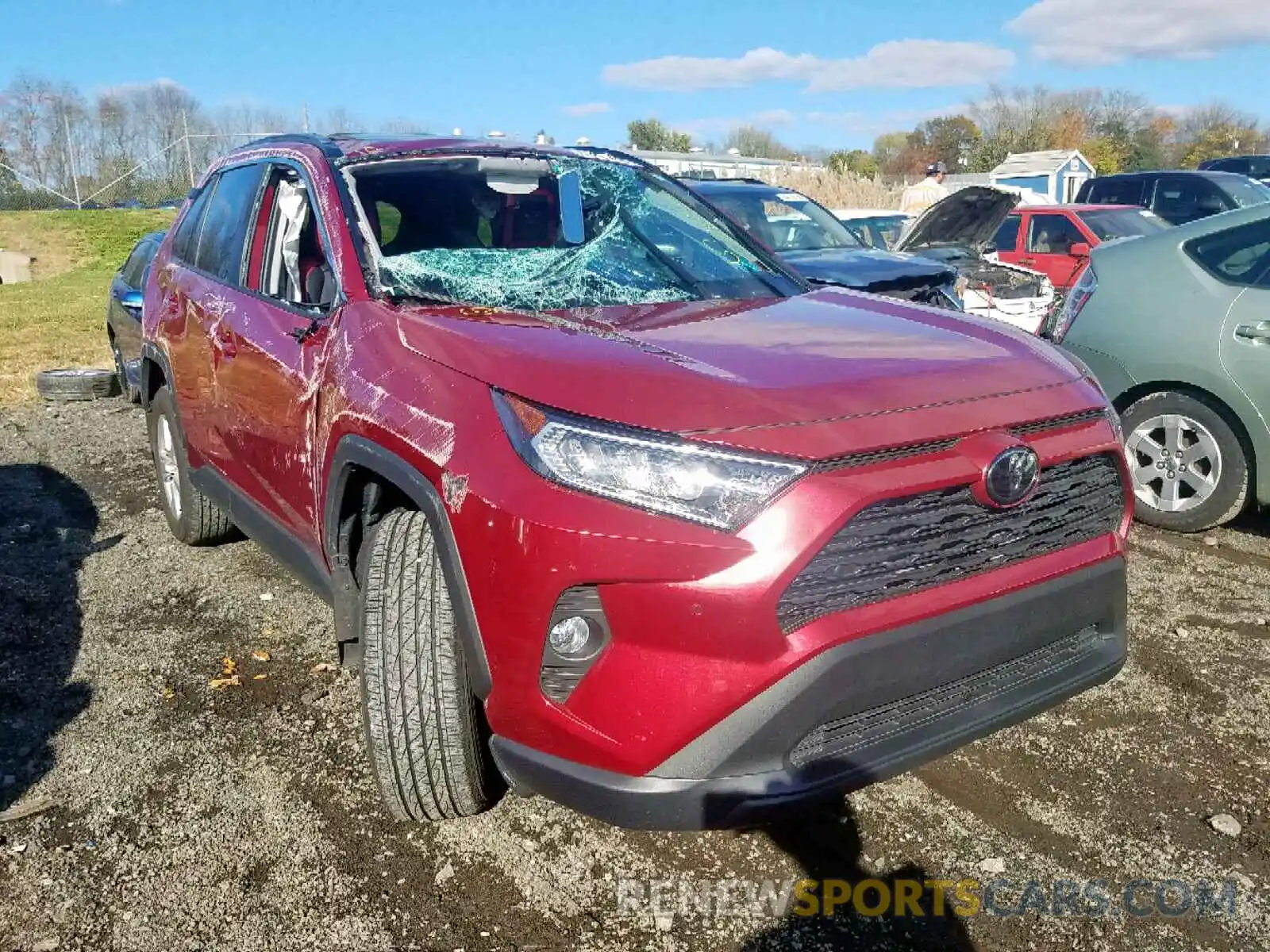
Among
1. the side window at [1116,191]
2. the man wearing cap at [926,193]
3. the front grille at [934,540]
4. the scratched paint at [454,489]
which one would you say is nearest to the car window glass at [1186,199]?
the side window at [1116,191]

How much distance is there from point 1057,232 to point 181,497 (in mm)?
10500

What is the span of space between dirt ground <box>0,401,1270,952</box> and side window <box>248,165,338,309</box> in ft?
4.43

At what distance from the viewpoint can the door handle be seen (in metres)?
4.45

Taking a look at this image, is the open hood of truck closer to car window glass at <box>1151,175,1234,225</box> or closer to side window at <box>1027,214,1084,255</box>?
side window at <box>1027,214,1084,255</box>

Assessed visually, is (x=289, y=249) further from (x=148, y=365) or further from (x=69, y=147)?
(x=69, y=147)

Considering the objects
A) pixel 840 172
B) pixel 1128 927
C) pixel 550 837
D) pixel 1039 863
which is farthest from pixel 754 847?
pixel 840 172

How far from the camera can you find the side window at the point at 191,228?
14.5ft

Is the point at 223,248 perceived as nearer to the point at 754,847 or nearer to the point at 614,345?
the point at 614,345

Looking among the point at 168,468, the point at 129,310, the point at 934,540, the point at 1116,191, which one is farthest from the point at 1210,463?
the point at 1116,191

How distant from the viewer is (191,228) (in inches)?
179

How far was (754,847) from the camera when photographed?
8.68 ft

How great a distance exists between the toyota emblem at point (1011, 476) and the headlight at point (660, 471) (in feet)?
1.52

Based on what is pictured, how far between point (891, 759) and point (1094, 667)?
0.71m

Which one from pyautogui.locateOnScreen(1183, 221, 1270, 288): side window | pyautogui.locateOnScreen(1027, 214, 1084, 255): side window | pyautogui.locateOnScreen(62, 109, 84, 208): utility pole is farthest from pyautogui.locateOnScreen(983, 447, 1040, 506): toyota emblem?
pyautogui.locateOnScreen(62, 109, 84, 208): utility pole
